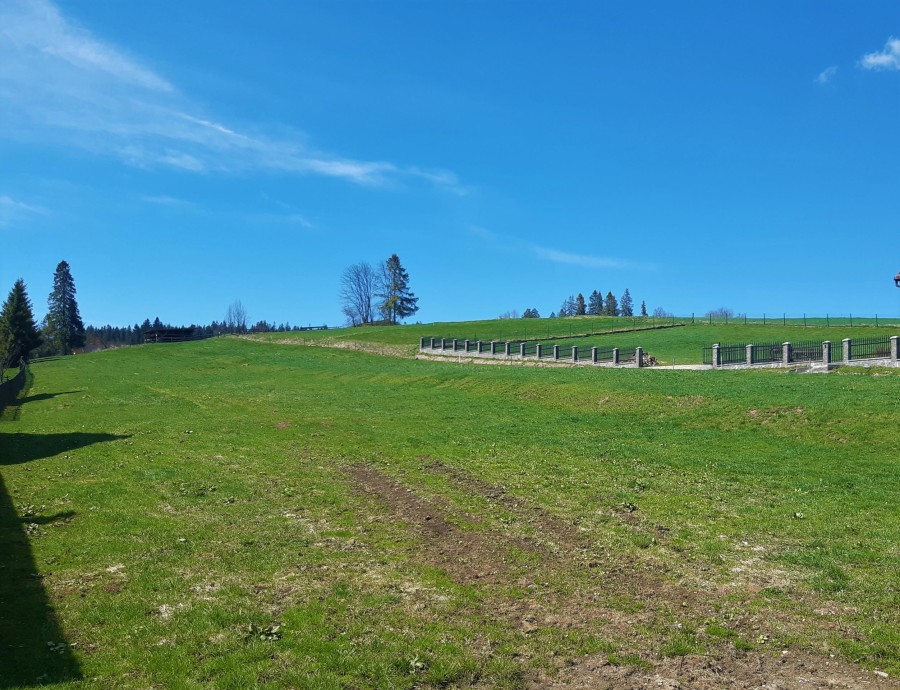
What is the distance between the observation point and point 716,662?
6.91 m

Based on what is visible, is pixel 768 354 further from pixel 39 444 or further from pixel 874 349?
pixel 39 444

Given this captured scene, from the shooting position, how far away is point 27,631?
7727 mm

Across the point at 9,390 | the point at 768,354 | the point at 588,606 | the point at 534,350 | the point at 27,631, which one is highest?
the point at 534,350

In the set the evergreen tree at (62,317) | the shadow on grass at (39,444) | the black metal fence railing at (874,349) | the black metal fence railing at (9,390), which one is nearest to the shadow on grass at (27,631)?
the shadow on grass at (39,444)

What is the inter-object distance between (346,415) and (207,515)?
17.5 metres

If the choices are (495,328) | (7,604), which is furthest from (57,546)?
(495,328)

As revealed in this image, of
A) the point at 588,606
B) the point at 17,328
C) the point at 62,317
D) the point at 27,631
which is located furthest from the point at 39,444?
the point at 62,317

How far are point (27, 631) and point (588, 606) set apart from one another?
705 cm

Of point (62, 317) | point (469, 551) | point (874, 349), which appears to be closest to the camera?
point (469, 551)

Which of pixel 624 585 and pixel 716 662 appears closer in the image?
pixel 716 662

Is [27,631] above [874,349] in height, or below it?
below

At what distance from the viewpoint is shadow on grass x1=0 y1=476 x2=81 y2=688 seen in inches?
263

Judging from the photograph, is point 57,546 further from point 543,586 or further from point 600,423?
point 600,423

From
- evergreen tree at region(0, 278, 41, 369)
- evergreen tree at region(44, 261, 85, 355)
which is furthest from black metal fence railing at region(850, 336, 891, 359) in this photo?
evergreen tree at region(44, 261, 85, 355)
